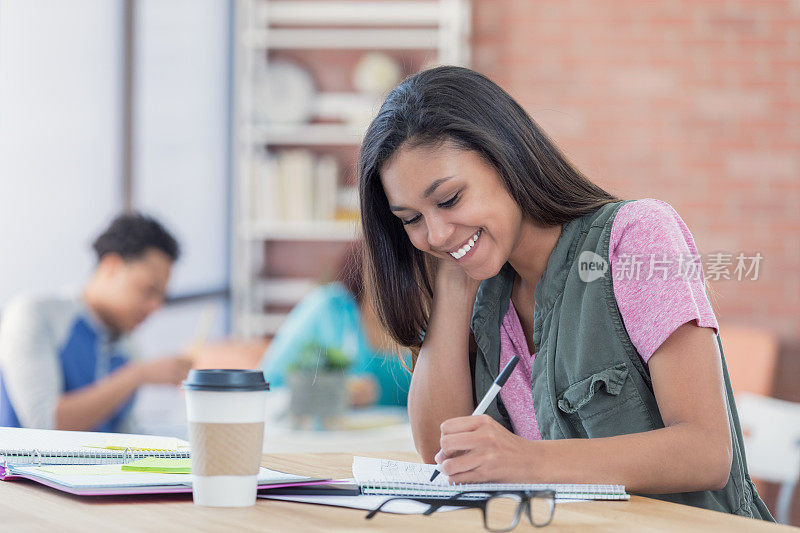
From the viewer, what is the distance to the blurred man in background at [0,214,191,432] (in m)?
2.49

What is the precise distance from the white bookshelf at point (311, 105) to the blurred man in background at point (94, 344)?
73.9 inches

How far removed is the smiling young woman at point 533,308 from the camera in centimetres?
114

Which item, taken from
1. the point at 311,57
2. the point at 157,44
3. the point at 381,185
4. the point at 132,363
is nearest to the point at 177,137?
the point at 157,44

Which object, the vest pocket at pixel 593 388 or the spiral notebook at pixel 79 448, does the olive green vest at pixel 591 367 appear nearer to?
the vest pocket at pixel 593 388

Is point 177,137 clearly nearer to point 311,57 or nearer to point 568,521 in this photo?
point 311,57

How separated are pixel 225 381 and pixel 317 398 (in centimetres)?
160

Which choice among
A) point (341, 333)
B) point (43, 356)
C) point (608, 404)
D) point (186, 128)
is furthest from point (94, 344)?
point (186, 128)

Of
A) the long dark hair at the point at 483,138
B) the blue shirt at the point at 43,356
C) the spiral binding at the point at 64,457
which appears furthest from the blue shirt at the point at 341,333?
the spiral binding at the point at 64,457

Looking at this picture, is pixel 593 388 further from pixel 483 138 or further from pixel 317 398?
pixel 317 398

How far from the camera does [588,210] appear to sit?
4.68ft

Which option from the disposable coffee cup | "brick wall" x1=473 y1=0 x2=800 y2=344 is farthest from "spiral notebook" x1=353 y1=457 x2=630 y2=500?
"brick wall" x1=473 y1=0 x2=800 y2=344

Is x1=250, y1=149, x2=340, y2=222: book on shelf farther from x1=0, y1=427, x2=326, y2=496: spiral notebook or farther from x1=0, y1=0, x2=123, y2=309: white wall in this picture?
x1=0, y1=427, x2=326, y2=496: spiral notebook

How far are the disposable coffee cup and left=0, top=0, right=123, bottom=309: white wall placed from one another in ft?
7.39

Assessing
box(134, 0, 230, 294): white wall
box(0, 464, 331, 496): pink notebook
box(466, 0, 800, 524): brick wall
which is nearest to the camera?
box(0, 464, 331, 496): pink notebook
